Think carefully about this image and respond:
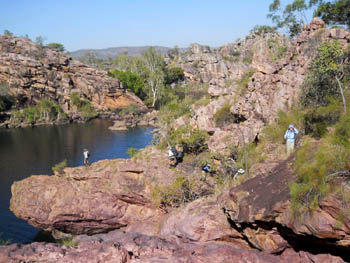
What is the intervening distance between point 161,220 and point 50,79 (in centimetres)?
7706

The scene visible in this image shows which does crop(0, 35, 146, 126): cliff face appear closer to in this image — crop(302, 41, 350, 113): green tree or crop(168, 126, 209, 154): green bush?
crop(168, 126, 209, 154): green bush

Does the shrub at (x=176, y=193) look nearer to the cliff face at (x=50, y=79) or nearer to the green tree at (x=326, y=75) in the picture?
the green tree at (x=326, y=75)

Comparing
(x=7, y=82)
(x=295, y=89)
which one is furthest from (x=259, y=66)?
(x=7, y=82)

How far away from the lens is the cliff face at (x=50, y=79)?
81625 millimetres

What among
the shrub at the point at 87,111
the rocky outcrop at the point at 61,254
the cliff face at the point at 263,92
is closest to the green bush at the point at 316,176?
the rocky outcrop at the point at 61,254

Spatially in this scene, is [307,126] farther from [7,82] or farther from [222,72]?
[222,72]

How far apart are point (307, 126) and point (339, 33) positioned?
30.8 ft

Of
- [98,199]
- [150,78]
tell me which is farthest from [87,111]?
[98,199]

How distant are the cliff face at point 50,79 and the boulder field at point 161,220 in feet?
209

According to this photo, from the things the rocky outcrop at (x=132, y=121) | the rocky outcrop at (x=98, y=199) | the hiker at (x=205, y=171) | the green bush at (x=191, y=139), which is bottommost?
the rocky outcrop at (x=132, y=121)

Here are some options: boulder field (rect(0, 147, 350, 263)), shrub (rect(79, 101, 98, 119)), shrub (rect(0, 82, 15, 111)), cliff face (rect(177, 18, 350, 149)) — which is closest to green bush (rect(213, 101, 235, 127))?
cliff face (rect(177, 18, 350, 149))

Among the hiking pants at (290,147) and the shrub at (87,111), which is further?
the shrub at (87,111)

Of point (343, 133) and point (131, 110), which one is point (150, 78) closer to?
point (131, 110)

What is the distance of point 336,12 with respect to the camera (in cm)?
3594
